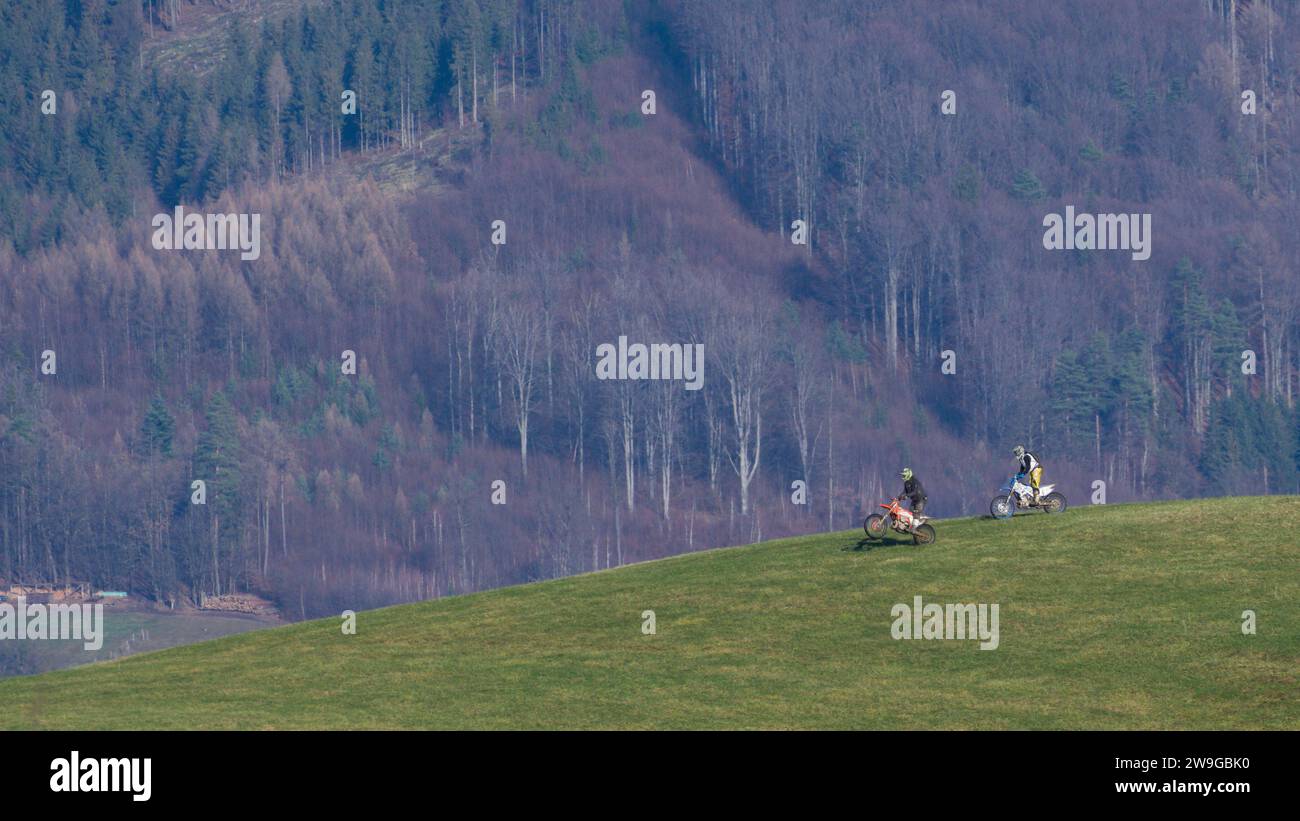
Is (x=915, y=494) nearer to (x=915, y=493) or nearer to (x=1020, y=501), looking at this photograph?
(x=915, y=493)

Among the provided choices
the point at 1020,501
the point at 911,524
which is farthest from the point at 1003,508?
the point at 911,524

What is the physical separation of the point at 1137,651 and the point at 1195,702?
468 centimetres

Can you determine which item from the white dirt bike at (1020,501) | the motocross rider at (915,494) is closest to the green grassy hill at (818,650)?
the white dirt bike at (1020,501)

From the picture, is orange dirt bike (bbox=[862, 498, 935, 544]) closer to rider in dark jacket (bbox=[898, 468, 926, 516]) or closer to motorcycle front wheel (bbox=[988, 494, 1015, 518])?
rider in dark jacket (bbox=[898, 468, 926, 516])

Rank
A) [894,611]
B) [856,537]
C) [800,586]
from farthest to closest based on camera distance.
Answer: [856,537] < [800,586] < [894,611]

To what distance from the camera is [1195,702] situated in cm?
5506

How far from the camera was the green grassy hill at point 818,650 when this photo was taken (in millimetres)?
55781

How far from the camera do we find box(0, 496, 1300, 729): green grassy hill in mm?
55781

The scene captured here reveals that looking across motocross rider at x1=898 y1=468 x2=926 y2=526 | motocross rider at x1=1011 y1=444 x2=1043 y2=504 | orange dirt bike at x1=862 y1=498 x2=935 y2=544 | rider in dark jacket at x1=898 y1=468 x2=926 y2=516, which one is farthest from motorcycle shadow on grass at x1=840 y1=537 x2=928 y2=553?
motocross rider at x1=1011 y1=444 x2=1043 y2=504
